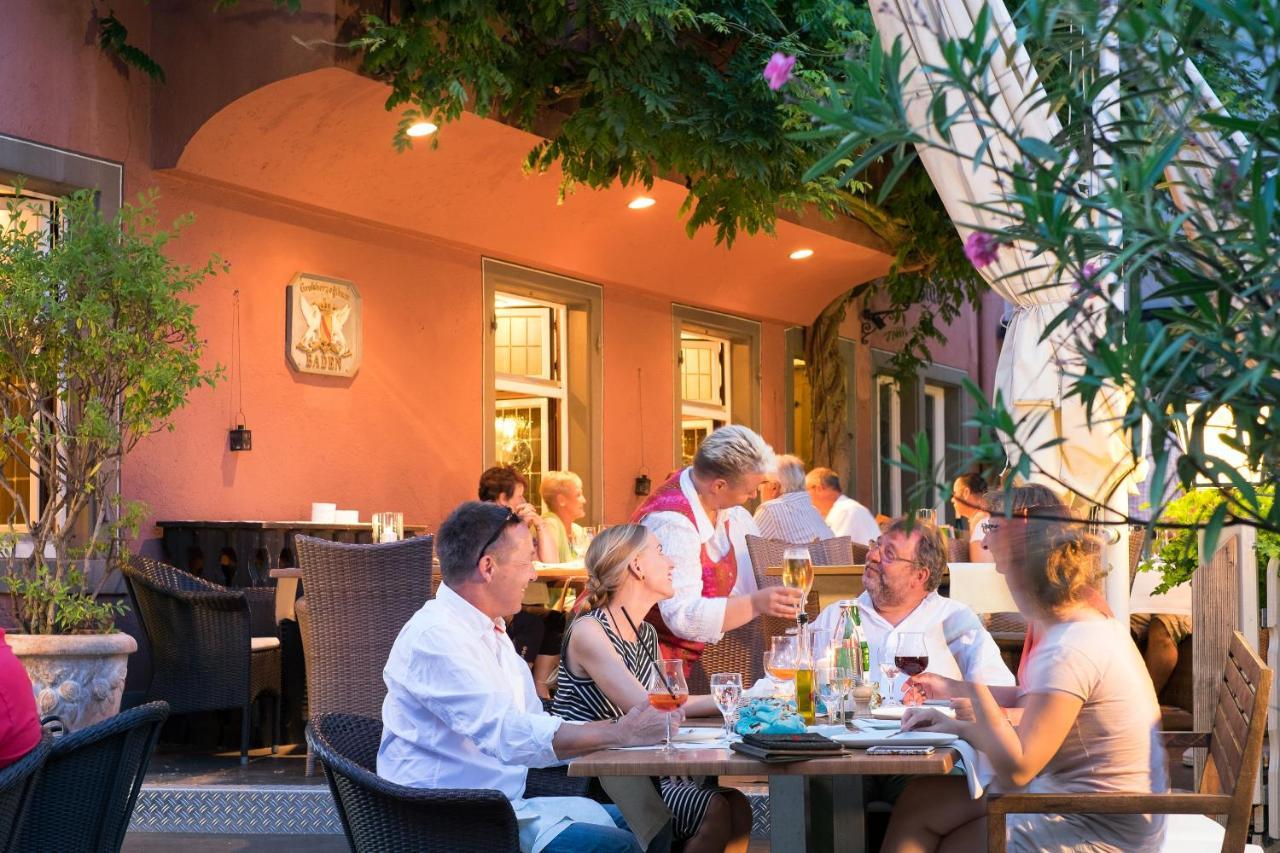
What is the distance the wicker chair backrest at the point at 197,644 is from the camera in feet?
22.9

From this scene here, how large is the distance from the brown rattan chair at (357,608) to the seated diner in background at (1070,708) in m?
3.18

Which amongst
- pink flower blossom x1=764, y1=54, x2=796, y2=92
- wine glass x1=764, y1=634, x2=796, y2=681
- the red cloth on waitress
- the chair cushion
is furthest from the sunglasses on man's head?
pink flower blossom x1=764, y1=54, x2=796, y2=92

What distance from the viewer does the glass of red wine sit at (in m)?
3.81

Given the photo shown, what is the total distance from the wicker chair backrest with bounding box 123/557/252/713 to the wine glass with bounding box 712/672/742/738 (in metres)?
3.78

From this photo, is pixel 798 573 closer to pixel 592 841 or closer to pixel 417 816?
pixel 592 841

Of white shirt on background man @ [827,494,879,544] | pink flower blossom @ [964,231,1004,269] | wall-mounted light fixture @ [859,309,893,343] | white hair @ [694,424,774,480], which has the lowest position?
white shirt on background man @ [827,494,879,544]

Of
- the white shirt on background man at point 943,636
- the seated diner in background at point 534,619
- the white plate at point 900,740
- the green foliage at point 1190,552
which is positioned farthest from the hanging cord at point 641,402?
the white plate at point 900,740

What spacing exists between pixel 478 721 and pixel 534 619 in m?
4.51

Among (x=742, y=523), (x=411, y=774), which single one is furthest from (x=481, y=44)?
(x=411, y=774)

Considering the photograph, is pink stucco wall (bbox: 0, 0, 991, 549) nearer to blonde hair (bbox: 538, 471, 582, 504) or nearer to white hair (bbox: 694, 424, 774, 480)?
blonde hair (bbox: 538, 471, 582, 504)

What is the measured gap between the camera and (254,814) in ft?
20.0

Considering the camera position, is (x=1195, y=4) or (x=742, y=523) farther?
(x=742, y=523)

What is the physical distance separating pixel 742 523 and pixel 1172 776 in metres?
3.26

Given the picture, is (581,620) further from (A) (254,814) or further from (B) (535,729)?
(A) (254,814)
